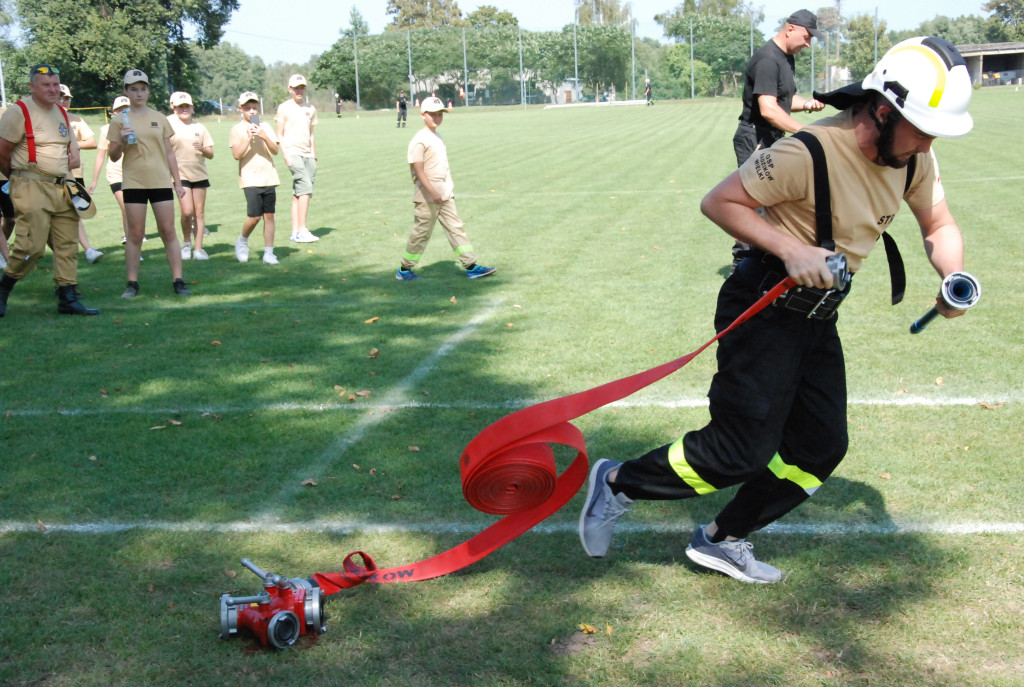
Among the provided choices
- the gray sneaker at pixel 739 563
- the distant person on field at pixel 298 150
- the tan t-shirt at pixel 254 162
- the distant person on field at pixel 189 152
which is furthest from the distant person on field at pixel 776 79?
the distant person on field at pixel 189 152

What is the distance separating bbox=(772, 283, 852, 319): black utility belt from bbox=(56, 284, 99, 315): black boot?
7.32 m

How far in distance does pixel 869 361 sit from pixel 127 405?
5.00 metres

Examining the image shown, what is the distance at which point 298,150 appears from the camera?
41.5 feet

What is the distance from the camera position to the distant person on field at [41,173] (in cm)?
806

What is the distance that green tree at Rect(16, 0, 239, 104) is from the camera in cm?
6794

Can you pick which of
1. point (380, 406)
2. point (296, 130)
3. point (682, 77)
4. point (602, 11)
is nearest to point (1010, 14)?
point (682, 77)

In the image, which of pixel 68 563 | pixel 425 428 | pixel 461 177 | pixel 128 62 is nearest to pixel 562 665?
pixel 68 563

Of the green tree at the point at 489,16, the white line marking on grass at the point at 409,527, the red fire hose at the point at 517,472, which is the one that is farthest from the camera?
the green tree at the point at 489,16

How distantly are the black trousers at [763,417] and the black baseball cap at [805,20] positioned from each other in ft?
18.0

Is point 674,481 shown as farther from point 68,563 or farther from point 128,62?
point 128,62

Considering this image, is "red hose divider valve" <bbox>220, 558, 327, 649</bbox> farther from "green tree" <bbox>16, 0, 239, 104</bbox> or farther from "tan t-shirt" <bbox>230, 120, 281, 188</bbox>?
"green tree" <bbox>16, 0, 239, 104</bbox>

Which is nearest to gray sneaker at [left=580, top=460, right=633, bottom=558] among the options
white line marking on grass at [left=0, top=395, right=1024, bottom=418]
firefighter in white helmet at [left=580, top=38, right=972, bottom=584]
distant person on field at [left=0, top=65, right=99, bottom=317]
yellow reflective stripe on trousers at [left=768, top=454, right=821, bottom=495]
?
firefighter in white helmet at [left=580, top=38, right=972, bottom=584]

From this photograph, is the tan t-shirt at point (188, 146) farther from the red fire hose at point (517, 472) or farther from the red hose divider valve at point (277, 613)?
the red hose divider valve at point (277, 613)

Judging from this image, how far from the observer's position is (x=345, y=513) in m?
4.43
